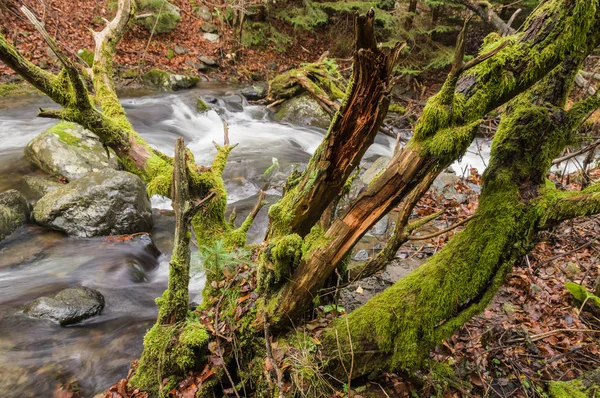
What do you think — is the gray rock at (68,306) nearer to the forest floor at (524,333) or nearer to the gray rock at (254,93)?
the forest floor at (524,333)

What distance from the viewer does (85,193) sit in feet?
21.8

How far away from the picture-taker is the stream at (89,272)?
409 centimetres

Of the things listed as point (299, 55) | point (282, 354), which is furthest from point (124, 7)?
point (299, 55)

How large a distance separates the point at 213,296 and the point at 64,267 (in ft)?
12.2

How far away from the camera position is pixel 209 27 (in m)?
18.2

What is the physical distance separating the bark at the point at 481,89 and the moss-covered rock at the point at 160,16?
54.8 ft

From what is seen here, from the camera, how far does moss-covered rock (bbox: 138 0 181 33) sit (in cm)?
1583

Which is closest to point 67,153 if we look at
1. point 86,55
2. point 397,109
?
point 86,55

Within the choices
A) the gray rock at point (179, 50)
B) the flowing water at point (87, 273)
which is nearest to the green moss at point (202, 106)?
the flowing water at point (87, 273)

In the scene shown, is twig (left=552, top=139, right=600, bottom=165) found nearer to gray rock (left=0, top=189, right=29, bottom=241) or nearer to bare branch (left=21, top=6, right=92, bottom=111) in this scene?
bare branch (left=21, top=6, right=92, bottom=111)

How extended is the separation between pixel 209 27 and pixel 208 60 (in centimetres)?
259

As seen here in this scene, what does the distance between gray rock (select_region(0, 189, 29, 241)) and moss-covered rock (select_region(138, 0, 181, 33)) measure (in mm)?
11781

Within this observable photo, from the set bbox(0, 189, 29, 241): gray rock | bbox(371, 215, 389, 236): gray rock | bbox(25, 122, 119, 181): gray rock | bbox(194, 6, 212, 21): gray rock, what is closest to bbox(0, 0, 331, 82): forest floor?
bbox(194, 6, 212, 21): gray rock

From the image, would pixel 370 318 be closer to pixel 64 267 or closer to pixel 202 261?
pixel 202 261
